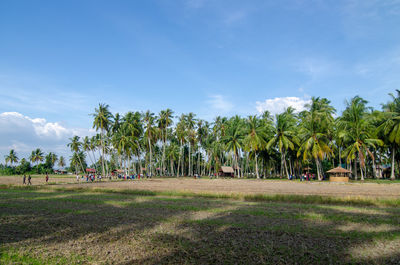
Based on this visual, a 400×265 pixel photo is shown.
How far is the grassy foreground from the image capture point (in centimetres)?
712

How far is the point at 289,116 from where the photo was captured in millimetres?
68625

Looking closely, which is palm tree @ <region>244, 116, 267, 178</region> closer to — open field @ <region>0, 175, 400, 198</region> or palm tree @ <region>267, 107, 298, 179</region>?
palm tree @ <region>267, 107, 298, 179</region>

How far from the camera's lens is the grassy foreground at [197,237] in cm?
712

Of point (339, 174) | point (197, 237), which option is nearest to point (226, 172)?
point (339, 174)

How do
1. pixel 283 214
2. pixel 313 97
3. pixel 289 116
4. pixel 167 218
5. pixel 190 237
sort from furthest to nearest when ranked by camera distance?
pixel 289 116 → pixel 313 97 → pixel 283 214 → pixel 167 218 → pixel 190 237

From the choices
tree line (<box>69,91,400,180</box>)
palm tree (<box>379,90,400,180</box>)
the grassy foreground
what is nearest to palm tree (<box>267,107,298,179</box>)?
tree line (<box>69,91,400,180</box>)

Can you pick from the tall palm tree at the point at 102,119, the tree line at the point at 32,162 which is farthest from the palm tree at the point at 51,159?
the tall palm tree at the point at 102,119

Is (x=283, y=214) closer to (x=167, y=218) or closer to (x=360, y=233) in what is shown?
(x=360, y=233)

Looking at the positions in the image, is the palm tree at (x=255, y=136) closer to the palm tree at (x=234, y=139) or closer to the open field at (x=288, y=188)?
the palm tree at (x=234, y=139)

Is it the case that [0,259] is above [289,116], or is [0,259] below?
below

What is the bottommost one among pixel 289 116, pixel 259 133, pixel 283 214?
pixel 283 214

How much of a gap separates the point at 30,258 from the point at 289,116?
67887 mm

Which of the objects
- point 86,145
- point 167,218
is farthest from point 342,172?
point 86,145

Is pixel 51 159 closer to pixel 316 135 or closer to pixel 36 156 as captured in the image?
pixel 36 156
